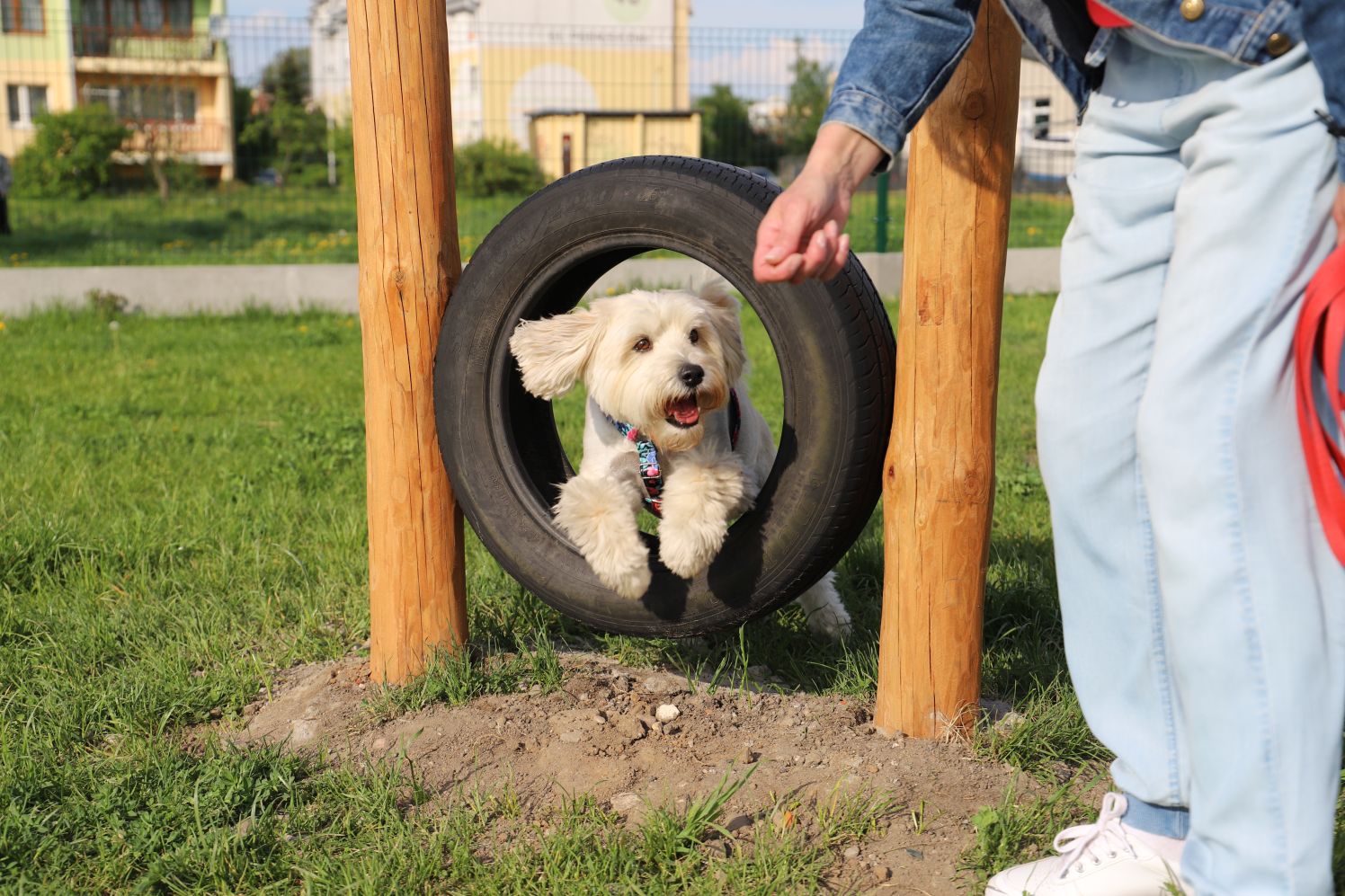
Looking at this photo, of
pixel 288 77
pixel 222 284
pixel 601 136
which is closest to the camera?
pixel 222 284

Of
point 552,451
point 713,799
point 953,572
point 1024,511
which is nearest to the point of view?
point 713,799

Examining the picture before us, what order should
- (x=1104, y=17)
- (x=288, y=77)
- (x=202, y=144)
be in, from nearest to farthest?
(x=1104, y=17) → (x=288, y=77) → (x=202, y=144)

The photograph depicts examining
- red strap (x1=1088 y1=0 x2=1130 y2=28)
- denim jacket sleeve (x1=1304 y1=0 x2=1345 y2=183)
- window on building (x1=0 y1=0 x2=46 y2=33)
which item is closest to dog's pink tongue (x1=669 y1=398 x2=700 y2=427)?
red strap (x1=1088 y1=0 x2=1130 y2=28)

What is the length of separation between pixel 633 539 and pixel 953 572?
0.80 m

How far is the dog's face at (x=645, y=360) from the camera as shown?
3.29 m

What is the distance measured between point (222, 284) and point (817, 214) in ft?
30.3

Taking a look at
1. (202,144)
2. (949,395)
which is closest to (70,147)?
(202,144)

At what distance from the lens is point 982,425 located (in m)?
2.78

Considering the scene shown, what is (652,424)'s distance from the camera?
3400 millimetres

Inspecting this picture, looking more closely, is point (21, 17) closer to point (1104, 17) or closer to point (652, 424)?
point (652, 424)

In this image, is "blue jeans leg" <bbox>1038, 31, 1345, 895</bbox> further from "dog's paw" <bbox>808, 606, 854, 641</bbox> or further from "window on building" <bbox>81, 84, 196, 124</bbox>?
"window on building" <bbox>81, 84, 196, 124</bbox>

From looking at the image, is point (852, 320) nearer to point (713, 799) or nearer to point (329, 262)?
point (713, 799)

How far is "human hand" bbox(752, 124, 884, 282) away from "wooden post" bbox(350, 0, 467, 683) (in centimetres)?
118

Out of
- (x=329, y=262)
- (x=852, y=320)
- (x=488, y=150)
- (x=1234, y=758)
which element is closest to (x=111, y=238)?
(x=329, y=262)
